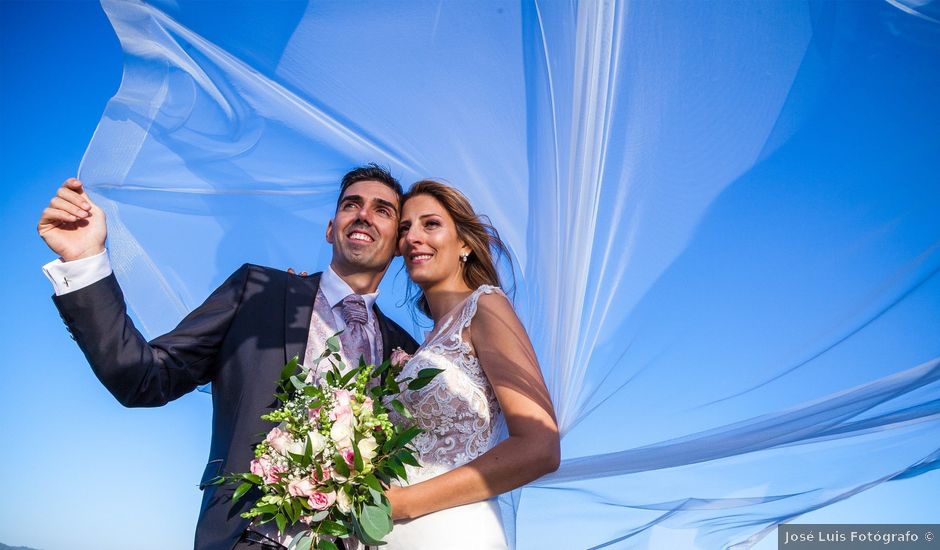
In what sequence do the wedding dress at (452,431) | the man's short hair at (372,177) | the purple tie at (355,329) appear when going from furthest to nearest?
the man's short hair at (372,177), the purple tie at (355,329), the wedding dress at (452,431)

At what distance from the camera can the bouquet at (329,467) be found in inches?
108

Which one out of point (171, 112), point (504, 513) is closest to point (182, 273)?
point (171, 112)

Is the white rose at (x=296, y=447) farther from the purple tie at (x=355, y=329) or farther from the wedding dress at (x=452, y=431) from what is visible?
the purple tie at (x=355, y=329)

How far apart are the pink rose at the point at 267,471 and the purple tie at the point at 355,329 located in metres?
1.00

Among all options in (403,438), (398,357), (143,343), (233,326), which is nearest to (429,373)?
(403,438)

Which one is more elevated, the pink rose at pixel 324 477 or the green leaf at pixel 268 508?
the pink rose at pixel 324 477

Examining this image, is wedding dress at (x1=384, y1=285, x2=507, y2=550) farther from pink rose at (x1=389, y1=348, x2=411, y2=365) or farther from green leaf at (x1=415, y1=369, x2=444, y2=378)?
green leaf at (x1=415, y1=369, x2=444, y2=378)

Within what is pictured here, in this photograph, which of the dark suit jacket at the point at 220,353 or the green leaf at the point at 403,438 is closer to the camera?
the green leaf at the point at 403,438

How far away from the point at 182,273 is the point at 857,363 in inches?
149

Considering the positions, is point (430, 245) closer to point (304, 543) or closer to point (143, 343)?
point (143, 343)

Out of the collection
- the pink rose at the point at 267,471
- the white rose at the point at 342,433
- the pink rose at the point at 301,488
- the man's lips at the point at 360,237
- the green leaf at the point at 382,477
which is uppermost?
the man's lips at the point at 360,237

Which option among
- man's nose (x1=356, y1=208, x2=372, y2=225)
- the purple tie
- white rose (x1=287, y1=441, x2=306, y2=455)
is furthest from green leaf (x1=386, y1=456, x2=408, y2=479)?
man's nose (x1=356, y1=208, x2=372, y2=225)

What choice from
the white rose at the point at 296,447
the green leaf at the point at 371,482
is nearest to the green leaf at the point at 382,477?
the green leaf at the point at 371,482

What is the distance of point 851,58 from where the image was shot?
373 cm
